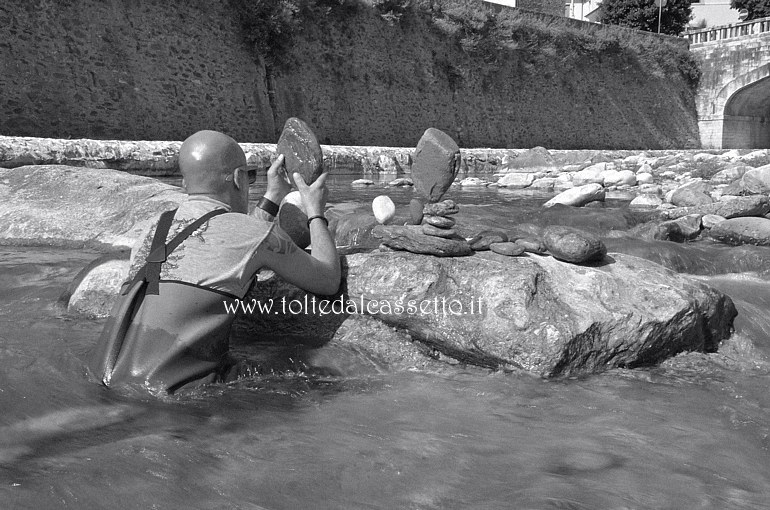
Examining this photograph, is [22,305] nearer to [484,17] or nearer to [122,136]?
[122,136]

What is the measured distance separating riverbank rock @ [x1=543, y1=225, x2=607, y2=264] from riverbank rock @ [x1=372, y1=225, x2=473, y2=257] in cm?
49

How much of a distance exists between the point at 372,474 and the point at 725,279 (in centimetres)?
465

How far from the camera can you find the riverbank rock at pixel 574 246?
12.8 feet

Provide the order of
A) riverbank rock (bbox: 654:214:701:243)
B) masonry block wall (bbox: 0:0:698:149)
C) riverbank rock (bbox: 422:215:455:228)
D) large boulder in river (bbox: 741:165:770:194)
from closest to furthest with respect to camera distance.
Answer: riverbank rock (bbox: 422:215:455:228), riverbank rock (bbox: 654:214:701:243), large boulder in river (bbox: 741:165:770:194), masonry block wall (bbox: 0:0:698:149)

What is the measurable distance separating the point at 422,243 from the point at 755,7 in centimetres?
4446

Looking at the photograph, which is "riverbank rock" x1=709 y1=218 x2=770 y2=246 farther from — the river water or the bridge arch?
the bridge arch

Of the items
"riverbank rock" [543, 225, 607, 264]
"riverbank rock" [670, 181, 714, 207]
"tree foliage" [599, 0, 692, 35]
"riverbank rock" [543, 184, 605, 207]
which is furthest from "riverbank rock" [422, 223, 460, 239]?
"tree foliage" [599, 0, 692, 35]

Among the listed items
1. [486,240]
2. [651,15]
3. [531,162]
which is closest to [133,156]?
[486,240]

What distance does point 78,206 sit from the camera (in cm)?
642

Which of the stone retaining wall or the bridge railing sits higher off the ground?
the bridge railing

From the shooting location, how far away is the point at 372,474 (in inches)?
91.0

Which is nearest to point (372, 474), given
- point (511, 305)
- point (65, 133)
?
point (511, 305)

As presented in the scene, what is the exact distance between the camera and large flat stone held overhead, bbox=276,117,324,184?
3574mm

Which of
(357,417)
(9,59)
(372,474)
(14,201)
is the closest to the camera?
(372,474)
